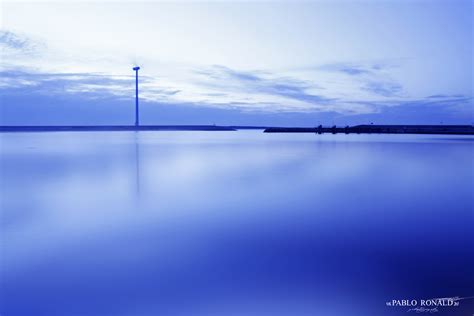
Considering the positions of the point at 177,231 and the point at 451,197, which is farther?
the point at 451,197

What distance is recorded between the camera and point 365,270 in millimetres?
3363

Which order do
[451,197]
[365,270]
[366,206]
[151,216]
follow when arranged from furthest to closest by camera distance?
[451,197]
[366,206]
[151,216]
[365,270]

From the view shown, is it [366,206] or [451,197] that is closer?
[366,206]

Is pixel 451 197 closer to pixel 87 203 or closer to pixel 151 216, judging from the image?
pixel 151 216

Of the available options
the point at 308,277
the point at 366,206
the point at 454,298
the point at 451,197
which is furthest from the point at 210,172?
the point at 454,298

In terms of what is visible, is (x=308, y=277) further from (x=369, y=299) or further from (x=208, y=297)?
(x=208, y=297)

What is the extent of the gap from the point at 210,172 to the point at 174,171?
3.88 ft

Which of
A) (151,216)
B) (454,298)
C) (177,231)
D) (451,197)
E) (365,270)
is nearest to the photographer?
(454,298)

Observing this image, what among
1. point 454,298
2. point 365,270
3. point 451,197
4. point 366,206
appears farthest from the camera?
Answer: point 451,197

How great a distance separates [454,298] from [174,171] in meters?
8.92

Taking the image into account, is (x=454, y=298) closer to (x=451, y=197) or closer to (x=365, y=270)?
(x=365, y=270)

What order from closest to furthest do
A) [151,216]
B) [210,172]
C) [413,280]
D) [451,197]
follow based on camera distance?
[413,280] < [151,216] < [451,197] < [210,172]

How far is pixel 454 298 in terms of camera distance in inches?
113

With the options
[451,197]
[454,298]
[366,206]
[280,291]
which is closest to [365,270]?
[454,298]
